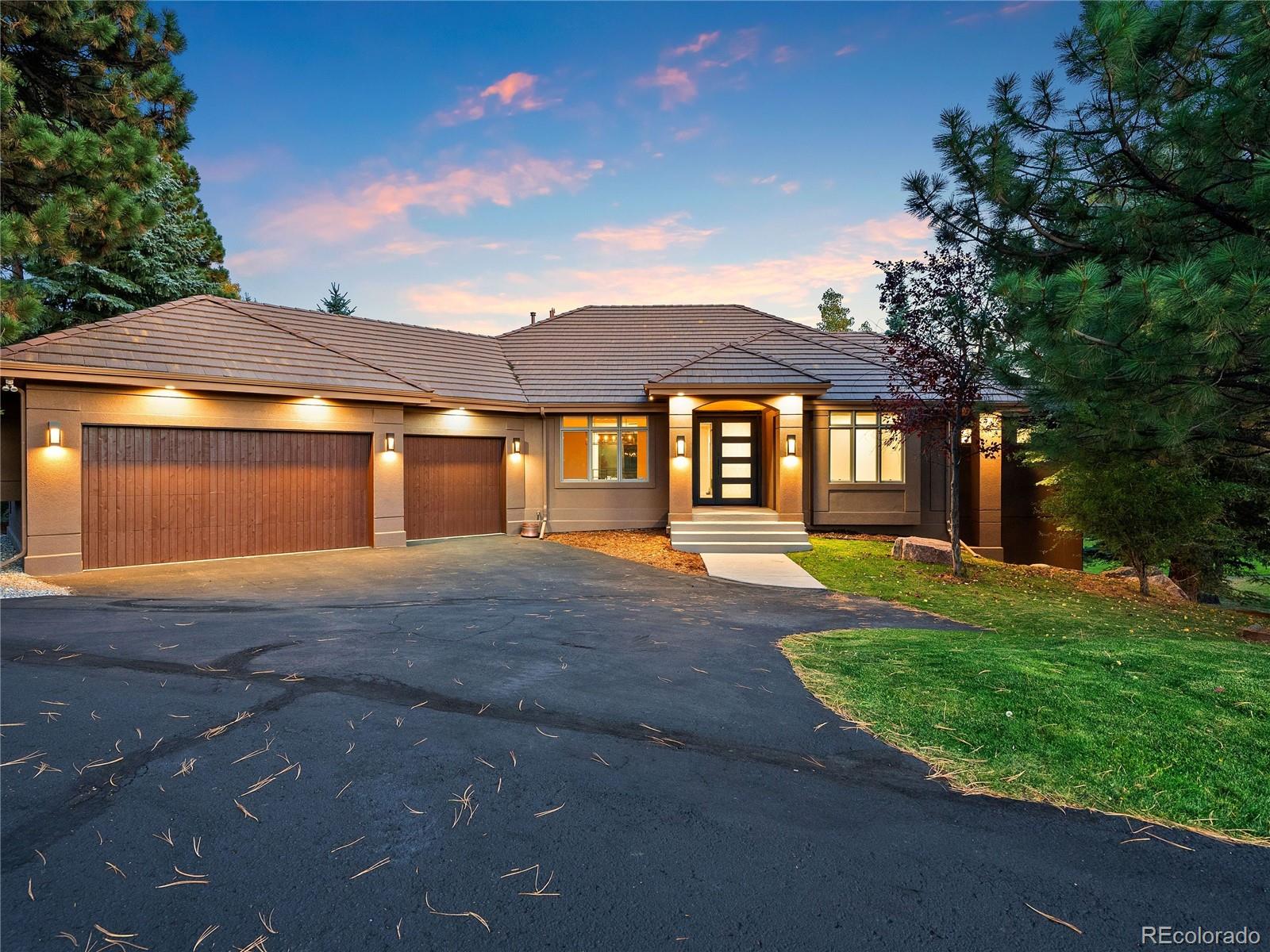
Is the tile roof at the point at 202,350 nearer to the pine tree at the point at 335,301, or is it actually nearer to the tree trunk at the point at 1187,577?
the tree trunk at the point at 1187,577

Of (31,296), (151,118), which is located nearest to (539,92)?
(151,118)

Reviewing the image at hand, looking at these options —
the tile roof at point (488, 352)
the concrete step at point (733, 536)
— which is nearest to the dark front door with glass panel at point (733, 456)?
the tile roof at point (488, 352)

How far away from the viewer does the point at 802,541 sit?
1176 cm

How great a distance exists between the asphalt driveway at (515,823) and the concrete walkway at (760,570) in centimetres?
398

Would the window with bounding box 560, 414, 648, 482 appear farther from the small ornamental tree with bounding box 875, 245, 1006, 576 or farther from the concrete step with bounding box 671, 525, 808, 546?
the small ornamental tree with bounding box 875, 245, 1006, 576

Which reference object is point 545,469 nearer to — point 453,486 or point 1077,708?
point 453,486

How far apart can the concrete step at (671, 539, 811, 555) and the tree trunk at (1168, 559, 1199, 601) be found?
268 inches

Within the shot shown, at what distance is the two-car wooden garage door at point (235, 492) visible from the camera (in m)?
9.38

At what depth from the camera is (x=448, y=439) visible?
13.4 metres

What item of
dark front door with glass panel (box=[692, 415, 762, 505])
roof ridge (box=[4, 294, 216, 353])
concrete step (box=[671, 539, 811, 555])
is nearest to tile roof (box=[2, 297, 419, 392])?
roof ridge (box=[4, 294, 216, 353])

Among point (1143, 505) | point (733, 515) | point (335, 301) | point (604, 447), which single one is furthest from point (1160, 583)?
point (335, 301)

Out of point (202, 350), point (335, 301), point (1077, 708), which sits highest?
point (335, 301)

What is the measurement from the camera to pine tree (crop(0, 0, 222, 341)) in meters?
5.63

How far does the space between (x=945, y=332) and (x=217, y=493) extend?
12.8 metres
